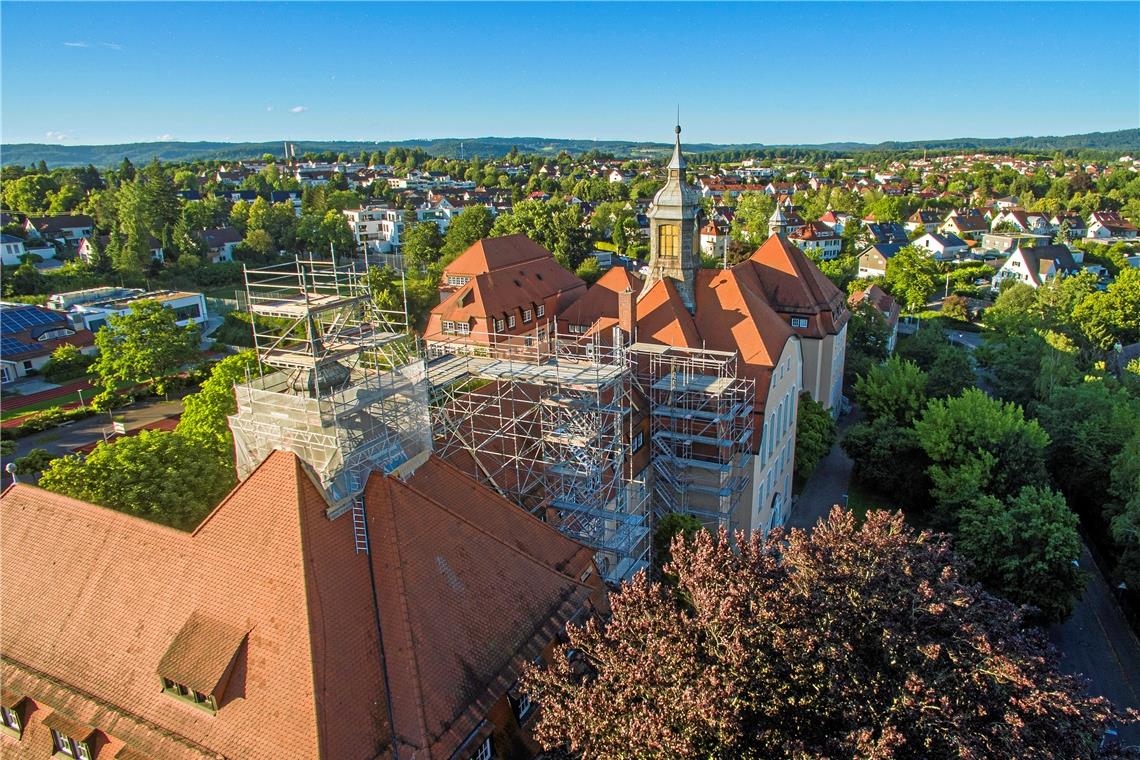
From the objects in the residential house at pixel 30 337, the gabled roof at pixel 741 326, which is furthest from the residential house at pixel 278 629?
the residential house at pixel 30 337

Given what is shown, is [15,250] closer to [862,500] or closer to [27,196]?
[27,196]

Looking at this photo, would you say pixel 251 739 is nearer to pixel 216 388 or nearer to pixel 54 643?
pixel 54 643

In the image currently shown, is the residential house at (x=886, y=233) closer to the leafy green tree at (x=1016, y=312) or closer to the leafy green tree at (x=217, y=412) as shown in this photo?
the leafy green tree at (x=1016, y=312)

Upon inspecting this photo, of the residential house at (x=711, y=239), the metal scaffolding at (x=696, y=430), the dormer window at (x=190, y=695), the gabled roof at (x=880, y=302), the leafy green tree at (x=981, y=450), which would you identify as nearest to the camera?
the dormer window at (x=190, y=695)

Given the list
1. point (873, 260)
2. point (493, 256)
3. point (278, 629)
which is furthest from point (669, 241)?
point (873, 260)

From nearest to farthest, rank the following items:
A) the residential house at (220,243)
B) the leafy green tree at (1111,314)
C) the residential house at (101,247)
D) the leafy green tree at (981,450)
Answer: the leafy green tree at (981,450) → the leafy green tree at (1111,314) → the residential house at (101,247) → the residential house at (220,243)

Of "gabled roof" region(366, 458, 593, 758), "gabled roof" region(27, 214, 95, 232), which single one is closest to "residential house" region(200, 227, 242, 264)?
"gabled roof" region(27, 214, 95, 232)
